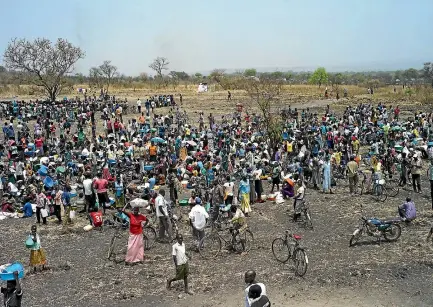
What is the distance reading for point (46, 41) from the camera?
4750 centimetres

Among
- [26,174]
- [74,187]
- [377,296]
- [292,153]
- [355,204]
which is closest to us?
[377,296]

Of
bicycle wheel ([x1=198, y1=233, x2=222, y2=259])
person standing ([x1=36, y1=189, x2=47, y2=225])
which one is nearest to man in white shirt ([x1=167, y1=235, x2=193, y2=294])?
bicycle wheel ([x1=198, y1=233, x2=222, y2=259])

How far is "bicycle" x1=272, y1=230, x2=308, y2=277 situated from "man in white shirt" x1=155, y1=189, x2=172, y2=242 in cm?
313

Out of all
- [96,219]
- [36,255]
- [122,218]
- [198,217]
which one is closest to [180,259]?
[198,217]

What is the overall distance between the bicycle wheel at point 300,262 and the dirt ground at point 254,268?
156 millimetres

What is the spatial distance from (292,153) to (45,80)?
102 feet

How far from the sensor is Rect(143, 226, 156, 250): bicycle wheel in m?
13.5

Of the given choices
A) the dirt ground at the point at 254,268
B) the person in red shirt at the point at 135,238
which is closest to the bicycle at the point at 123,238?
the dirt ground at the point at 254,268

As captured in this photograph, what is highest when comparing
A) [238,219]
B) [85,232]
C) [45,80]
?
[45,80]

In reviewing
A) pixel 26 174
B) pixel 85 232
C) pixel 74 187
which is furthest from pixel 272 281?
pixel 26 174

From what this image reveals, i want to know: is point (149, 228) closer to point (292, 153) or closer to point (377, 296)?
point (377, 296)

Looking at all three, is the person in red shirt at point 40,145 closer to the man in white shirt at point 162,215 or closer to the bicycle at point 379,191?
the man in white shirt at point 162,215

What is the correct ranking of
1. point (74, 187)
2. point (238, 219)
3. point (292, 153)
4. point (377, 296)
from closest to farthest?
point (377, 296), point (238, 219), point (74, 187), point (292, 153)

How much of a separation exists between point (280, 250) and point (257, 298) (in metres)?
5.83
